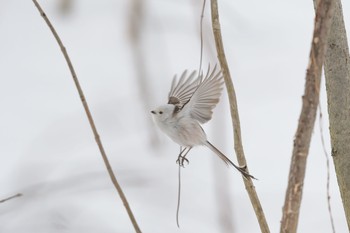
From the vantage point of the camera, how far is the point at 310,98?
1063 millimetres

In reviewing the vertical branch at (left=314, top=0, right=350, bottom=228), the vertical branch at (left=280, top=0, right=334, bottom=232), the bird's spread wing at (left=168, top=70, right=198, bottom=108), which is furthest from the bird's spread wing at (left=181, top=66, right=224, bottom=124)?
the vertical branch at (left=280, top=0, right=334, bottom=232)

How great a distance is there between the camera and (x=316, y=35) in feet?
3.51

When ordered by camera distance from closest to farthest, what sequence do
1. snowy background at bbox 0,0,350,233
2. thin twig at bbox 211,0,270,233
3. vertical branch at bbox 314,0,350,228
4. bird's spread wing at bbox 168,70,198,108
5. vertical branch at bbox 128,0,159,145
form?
1. thin twig at bbox 211,0,270,233
2. vertical branch at bbox 314,0,350,228
3. bird's spread wing at bbox 168,70,198,108
4. snowy background at bbox 0,0,350,233
5. vertical branch at bbox 128,0,159,145

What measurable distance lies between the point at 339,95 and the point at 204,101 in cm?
37

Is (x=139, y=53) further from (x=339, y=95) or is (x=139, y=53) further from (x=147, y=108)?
(x=339, y=95)

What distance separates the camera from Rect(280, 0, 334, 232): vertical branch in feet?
3.49

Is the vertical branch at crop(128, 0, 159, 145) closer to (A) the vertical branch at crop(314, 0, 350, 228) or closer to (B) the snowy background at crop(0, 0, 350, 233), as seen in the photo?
(B) the snowy background at crop(0, 0, 350, 233)

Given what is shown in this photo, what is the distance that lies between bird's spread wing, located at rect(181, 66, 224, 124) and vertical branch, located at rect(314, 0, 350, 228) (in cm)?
32

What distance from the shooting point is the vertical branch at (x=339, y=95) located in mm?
1468

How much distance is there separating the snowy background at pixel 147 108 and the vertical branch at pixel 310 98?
0.87 metres

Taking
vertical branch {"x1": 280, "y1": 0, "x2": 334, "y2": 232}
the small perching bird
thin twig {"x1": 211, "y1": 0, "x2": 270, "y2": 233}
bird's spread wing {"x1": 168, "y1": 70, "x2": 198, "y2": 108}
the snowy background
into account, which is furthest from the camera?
the snowy background

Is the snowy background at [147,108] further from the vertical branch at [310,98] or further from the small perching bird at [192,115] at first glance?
the vertical branch at [310,98]

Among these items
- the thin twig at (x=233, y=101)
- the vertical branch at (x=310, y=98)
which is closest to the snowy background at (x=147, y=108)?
the thin twig at (x=233, y=101)

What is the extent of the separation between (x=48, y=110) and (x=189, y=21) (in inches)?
53.7
